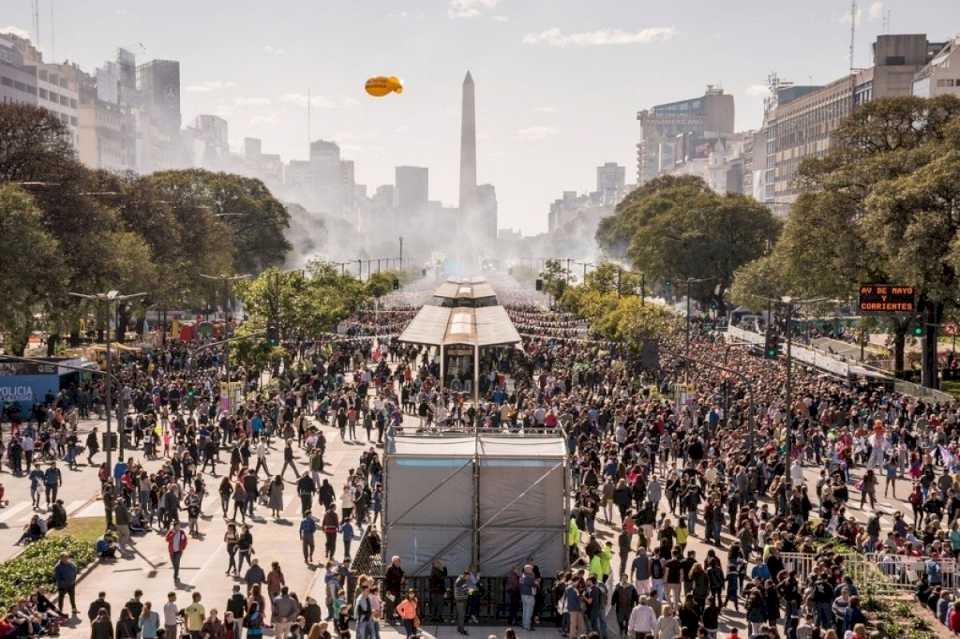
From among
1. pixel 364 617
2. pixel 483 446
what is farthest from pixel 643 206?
pixel 364 617

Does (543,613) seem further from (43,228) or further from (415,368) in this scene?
(43,228)

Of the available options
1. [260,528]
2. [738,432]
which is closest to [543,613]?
[260,528]

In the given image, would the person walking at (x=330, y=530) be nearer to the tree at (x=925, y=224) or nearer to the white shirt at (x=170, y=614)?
the white shirt at (x=170, y=614)

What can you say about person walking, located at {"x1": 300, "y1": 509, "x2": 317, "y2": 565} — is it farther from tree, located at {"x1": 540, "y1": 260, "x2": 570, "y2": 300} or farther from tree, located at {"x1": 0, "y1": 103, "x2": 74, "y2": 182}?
tree, located at {"x1": 540, "y1": 260, "x2": 570, "y2": 300}

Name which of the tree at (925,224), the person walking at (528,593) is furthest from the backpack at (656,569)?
the tree at (925,224)

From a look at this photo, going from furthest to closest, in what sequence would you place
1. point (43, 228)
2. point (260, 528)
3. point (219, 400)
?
point (43, 228), point (219, 400), point (260, 528)

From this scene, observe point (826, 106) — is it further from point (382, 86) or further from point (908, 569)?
point (908, 569)
